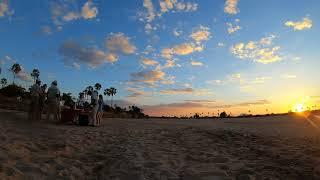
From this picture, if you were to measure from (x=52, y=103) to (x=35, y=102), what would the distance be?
829 millimetres

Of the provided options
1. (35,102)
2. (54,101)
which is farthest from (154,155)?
(35,102)

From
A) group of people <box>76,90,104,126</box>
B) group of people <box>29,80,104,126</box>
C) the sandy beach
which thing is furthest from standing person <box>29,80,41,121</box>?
the sandy beach

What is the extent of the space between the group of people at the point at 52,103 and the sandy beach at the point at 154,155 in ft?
10.9

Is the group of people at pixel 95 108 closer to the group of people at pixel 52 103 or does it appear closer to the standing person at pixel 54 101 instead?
the group of people at pixel 52 103

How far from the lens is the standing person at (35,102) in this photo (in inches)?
736

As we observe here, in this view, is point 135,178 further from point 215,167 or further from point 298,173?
point 298,173

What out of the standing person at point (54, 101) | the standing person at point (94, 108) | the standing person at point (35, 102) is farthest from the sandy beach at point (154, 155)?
the standing person at point (54, 101)

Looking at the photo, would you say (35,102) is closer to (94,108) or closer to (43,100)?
(43,100)

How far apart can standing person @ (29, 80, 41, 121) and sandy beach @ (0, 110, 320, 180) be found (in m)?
3.29

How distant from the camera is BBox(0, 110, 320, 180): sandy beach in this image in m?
8.73

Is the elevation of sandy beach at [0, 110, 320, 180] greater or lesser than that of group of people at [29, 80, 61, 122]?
lesser

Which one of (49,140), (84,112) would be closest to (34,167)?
(49,140)

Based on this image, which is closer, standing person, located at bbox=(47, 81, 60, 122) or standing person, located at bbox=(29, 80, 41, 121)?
standing person, located at bbox=(29, 80, 41, 121)

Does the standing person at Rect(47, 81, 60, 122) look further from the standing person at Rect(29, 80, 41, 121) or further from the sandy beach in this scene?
the sandy beach
